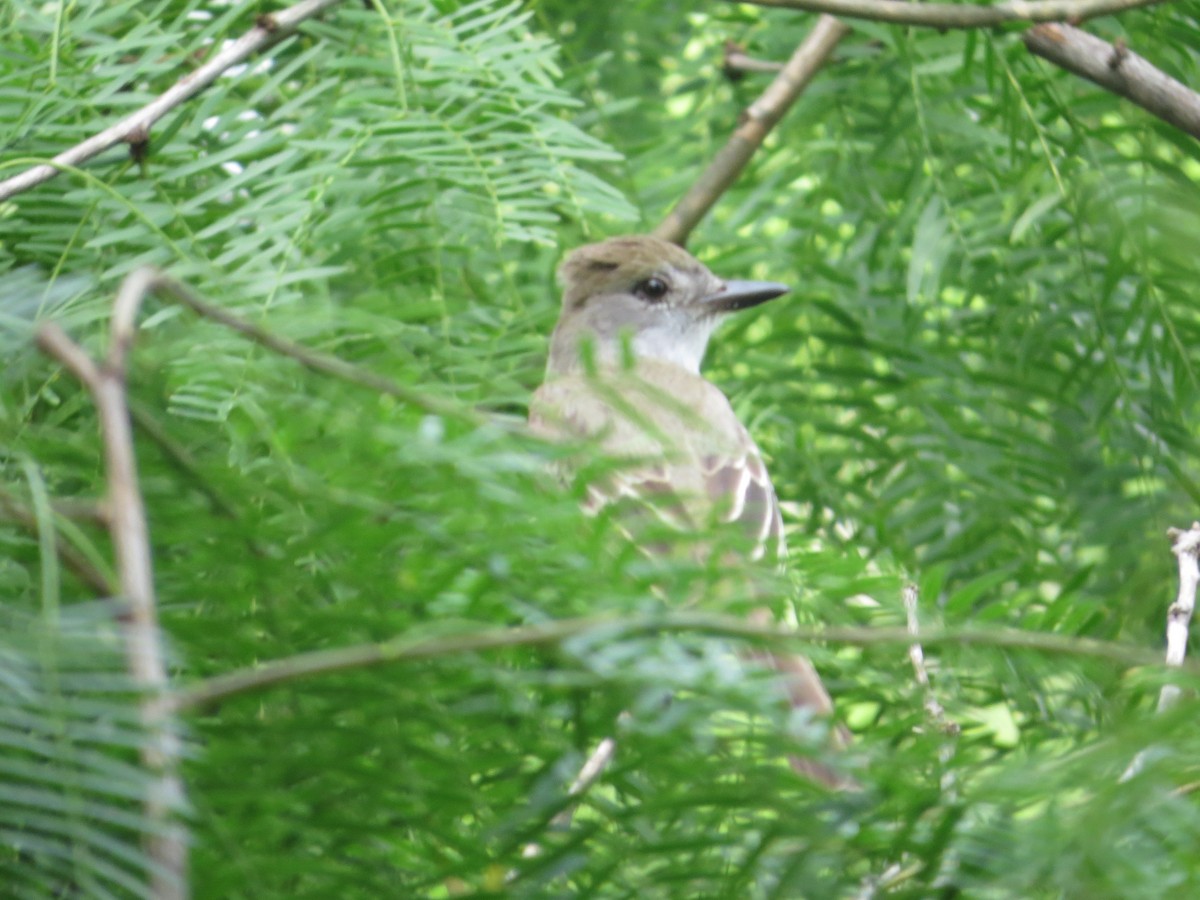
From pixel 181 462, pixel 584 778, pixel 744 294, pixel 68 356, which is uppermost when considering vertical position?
pixel 68 356

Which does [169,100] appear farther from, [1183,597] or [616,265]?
[616,265]

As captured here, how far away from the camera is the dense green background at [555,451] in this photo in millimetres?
726

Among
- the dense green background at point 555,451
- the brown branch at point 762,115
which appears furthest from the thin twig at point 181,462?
the brown branch at point 762,115

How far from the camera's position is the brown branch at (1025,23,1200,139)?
1792mm

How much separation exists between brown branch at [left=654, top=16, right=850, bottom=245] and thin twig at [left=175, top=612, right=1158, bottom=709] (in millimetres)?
1747

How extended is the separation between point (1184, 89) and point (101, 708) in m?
1.54

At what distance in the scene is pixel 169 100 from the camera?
5.18 feet

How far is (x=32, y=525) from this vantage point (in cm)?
74

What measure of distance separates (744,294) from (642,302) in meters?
1.12

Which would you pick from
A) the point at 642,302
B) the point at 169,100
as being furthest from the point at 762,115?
the point at 642,302

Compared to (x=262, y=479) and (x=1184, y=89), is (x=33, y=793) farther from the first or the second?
(x=1184, y=89)

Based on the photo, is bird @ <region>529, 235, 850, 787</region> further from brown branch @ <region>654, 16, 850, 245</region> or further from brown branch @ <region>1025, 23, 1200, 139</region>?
brown branch @ <region>1025, 23, 1200, 139</region>

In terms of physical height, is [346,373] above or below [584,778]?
above

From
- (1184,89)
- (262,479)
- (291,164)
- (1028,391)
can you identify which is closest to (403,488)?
(262,479)
